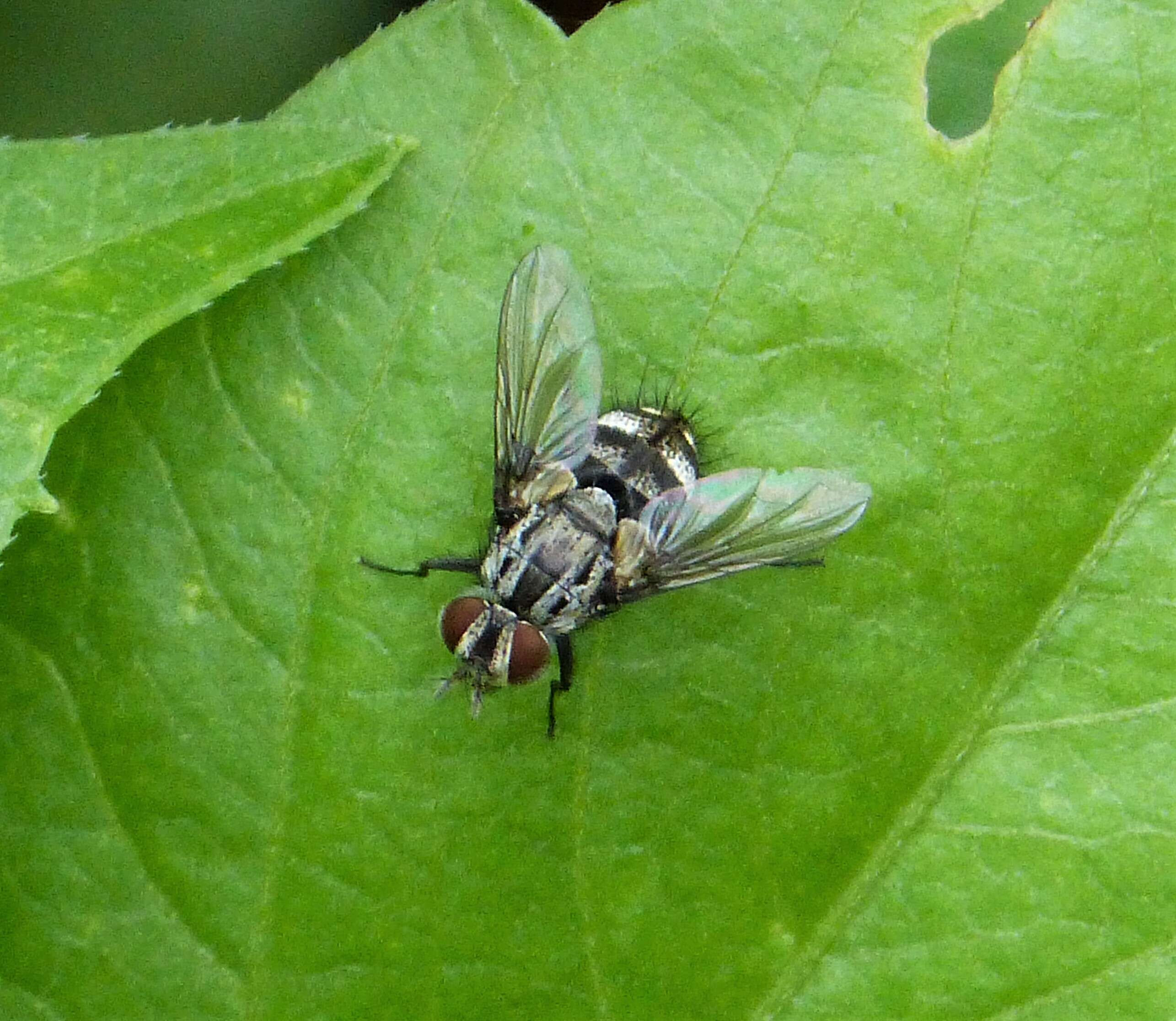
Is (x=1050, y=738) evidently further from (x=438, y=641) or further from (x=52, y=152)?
(x=52, y=152)

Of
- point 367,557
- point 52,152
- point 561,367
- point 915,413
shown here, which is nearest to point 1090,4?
point 915,413

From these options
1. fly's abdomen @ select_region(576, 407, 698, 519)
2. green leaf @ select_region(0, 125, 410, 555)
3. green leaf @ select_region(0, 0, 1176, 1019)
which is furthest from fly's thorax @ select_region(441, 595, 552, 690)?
green leaf @ select_region(0, 125, 410, 555)

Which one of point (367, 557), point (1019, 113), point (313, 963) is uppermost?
point (1019, 113)

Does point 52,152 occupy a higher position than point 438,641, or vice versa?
point 52,152

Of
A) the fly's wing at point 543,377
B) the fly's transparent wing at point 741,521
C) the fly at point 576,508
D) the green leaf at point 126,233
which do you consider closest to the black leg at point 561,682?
the fly at point 576,508

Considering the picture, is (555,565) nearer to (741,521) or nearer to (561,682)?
(561,682)

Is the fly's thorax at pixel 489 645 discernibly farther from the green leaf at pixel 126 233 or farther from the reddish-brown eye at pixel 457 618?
the green leaf at pixel 126 233
